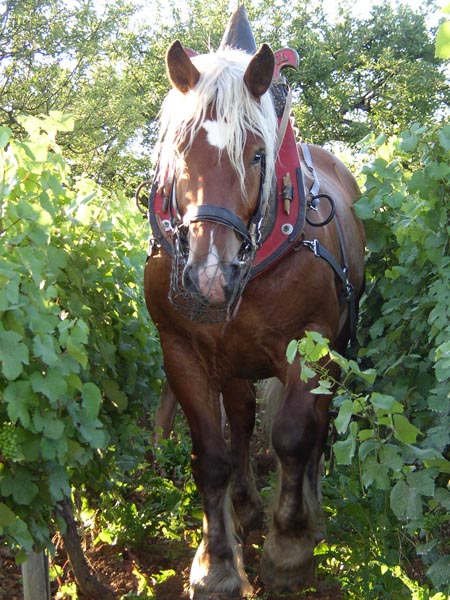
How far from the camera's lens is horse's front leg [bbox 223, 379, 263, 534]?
369 centimetres

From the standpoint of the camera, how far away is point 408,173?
336 cm

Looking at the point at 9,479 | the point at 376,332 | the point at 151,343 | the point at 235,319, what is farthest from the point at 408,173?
the point at 9,479

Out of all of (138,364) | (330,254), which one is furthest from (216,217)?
(138,364)

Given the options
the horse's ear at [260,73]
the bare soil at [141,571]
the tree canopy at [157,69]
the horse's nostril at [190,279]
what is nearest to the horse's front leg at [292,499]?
the bare soil at [141,571]

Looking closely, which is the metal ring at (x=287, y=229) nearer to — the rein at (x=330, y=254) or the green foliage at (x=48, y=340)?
the rein at (x=330, y=254)

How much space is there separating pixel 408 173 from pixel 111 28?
43.4ft

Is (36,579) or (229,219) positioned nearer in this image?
(229,219)

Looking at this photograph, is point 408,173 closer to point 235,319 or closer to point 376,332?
point 376,332

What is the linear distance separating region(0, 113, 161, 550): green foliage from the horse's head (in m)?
0.37

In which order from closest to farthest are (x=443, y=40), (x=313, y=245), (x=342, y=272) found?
(x=443, y=40) → (x=313, y=245) → (x=342, y=272)

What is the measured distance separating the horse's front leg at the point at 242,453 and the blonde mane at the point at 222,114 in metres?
1.39

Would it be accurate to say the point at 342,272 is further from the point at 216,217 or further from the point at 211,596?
the point at 211,596

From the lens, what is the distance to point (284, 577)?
9.41ft

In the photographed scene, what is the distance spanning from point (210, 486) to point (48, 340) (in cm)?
121
